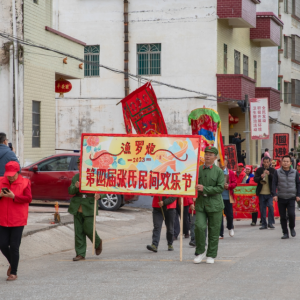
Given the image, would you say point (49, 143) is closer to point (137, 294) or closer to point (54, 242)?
point (54, 242)

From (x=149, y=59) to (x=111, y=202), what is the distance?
41.0 ft

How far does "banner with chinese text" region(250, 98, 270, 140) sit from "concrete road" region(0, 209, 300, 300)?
15276 millimetres

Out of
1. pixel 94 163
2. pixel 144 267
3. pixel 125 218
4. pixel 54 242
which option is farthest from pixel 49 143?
pixel 144 267

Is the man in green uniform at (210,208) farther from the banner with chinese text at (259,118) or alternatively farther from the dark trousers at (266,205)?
the banner with chinese text at (259,118)

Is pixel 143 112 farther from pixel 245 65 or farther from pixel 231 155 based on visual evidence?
pixel 245 65

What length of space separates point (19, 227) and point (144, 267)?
203cm

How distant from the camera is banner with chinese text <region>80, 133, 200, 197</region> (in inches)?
389

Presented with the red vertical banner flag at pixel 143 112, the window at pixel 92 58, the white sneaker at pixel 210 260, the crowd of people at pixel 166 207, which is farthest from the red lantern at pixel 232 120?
the white sneaker at pixel 210 260

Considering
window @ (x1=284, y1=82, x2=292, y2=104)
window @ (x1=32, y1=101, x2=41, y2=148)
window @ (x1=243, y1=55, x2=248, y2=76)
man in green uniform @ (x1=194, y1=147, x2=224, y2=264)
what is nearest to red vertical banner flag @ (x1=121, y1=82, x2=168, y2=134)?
man in green uniform @ (x1=194, y1=147, x2=224, y2=264)

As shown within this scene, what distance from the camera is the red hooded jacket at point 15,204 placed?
8258 millimetres

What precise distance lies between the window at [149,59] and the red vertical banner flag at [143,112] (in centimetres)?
1663

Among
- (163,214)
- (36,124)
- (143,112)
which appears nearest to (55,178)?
(36,124)

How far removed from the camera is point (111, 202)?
57.4 ft

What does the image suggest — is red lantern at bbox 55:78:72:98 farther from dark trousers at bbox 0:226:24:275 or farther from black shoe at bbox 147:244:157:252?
dark trousers at bbox 0:226:24:275
